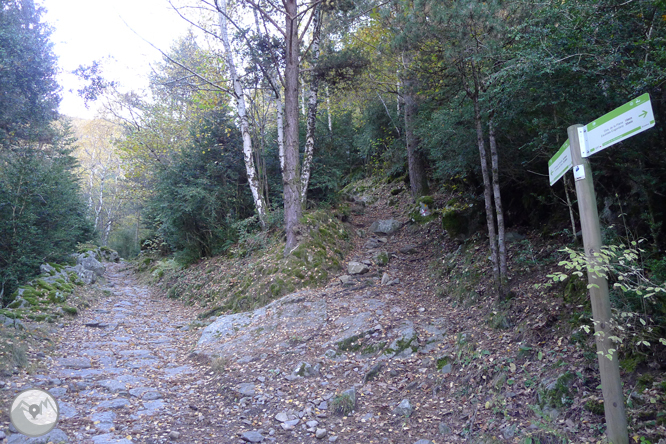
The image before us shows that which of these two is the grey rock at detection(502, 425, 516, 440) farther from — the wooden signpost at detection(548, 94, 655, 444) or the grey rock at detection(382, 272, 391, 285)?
the grey rock at detection(382, 272, 391, 285)

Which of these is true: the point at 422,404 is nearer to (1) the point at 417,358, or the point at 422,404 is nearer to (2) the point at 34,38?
(1) the point at 417,358

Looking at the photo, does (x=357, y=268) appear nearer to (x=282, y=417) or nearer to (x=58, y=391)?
(x=282, y=417)

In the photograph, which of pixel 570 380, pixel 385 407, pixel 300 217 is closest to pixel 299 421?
pixel 385 407

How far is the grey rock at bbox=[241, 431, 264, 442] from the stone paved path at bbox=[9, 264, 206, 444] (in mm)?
507

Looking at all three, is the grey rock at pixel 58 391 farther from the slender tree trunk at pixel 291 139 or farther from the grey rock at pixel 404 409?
the slender tree trunk at pixel 291 139

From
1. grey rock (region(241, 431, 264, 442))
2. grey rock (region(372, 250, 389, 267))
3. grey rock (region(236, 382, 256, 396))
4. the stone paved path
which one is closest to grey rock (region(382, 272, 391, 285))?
grey rock (region(372, 250, 389, 267))

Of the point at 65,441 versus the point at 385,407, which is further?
the point at 385,407

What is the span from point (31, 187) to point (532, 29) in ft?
40.6

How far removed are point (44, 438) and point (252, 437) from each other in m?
2.01

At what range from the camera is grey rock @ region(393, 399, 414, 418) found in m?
4.18

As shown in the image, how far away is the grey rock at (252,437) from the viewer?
4.07 meters

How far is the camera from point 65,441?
368 cm

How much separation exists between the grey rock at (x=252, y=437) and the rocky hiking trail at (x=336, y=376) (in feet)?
0.04

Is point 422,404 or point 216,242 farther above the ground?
point 216,242
